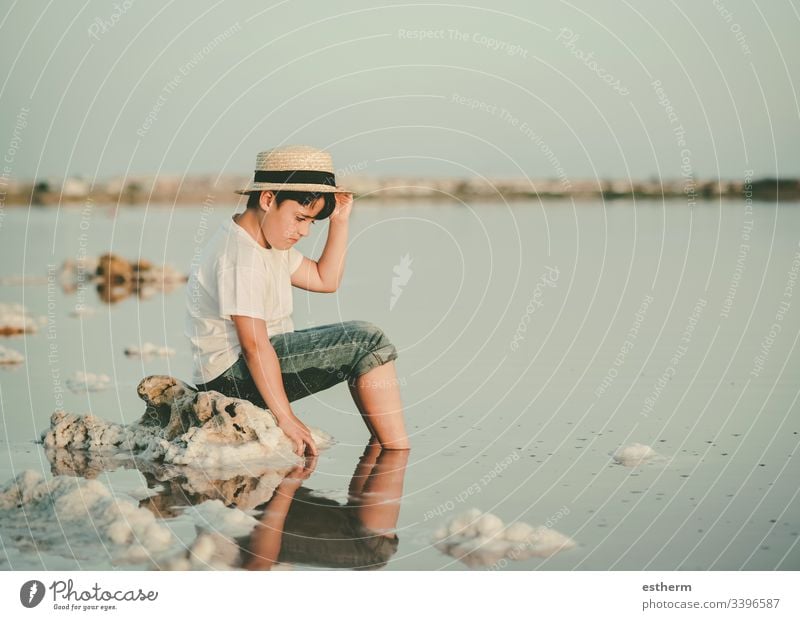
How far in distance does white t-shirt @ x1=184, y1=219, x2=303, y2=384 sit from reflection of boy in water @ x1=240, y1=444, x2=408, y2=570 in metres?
0.77

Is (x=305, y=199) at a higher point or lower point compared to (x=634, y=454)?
higher

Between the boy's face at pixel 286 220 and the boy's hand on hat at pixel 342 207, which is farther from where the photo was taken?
the boy's hand on hat at pixel 342 207

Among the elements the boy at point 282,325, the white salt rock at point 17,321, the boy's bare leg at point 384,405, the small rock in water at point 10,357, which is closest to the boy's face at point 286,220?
the boy at point 282,325

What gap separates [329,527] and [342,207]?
1.95 m

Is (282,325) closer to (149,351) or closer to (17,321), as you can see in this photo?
(149,351)

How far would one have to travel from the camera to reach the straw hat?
18.9ft

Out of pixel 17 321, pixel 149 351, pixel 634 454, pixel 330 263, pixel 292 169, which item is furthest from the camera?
pixel 17 321

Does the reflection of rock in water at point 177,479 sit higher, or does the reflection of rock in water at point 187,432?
the reflection of rock in water at point 187,432

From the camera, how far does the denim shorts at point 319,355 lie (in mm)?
5828

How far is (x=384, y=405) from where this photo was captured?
19.2 ft

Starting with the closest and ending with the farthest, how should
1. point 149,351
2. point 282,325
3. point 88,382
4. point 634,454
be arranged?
point 634,454 < point 282,325 < point 88,382 < point 149,351

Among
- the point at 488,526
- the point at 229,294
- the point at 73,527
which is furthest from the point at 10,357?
the point at 488,526

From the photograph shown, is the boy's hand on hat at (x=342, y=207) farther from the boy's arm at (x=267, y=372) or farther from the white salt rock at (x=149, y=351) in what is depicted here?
the white salt rock at (x=149, y=351)

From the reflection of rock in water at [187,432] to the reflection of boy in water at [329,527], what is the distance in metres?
0.31
